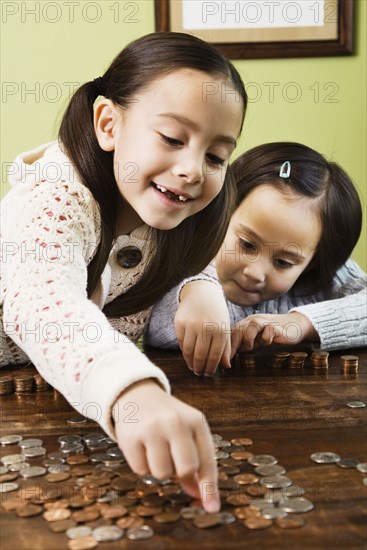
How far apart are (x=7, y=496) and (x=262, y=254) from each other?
115 centimetres

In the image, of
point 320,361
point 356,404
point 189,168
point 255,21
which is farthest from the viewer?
point 255,21

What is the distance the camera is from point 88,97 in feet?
4.08

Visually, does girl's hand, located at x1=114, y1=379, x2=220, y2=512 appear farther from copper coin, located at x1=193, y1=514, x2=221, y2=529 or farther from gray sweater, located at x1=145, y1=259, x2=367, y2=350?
gray sweater, located at x1=145, y1=259, x2=367, y2=350

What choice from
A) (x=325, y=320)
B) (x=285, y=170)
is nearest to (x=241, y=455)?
(x=325, y=320)

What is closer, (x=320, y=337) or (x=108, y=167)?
(x=108, y=167)

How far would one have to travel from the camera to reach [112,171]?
1.18 meters

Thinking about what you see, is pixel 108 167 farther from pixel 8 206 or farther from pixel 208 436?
pixel 208 436

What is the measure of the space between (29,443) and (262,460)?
24 centimetres

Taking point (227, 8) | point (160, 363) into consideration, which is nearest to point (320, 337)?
point (160, 363)

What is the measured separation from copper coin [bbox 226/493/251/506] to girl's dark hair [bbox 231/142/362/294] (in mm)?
1198

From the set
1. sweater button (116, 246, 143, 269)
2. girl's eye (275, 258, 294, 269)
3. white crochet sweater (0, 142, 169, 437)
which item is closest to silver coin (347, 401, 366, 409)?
white crochet sweater (0, 142, 169, 437)

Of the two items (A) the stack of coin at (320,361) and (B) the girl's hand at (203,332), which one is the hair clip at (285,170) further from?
(A) the stack of coin at (320,361)

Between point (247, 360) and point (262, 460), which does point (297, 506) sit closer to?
point (262, 460)

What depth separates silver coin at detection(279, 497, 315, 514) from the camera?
24.1 inches
